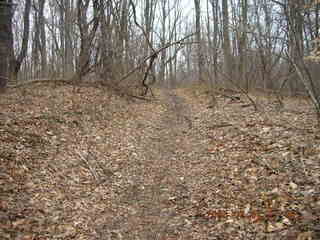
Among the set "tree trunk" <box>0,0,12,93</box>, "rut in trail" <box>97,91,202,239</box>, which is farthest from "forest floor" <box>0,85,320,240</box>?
"tree trunk" <box>0,0,12,93</box>

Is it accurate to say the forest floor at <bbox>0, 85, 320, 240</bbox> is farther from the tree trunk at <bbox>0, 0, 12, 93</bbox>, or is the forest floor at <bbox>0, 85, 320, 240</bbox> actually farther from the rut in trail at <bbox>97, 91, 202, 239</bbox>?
the tree trunk at <bbox>0, 0, 12, 93</bbox>

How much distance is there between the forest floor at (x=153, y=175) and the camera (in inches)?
181

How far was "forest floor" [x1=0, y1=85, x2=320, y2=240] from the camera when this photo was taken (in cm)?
460

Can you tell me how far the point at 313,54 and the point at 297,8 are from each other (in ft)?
10.3

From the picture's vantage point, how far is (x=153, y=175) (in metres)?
6.80

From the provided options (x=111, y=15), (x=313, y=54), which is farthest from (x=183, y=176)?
(x=111, y=15)

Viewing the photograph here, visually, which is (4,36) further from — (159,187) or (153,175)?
(159,187)

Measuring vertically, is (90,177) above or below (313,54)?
below

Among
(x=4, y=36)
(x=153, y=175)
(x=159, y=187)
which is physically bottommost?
(x=159, y=187)

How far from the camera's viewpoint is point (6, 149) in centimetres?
630

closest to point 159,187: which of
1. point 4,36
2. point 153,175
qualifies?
point 153,175

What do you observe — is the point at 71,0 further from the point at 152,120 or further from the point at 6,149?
the point at 6,149

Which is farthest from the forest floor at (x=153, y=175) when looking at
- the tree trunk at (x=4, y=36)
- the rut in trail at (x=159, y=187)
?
the tree trunk at (x=4, y=36)

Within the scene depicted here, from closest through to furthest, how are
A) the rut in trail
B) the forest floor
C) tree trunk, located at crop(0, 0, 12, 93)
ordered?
the forest floor < the rut in trail < tree trunk, located at crop(0, 0, 12, 93)
